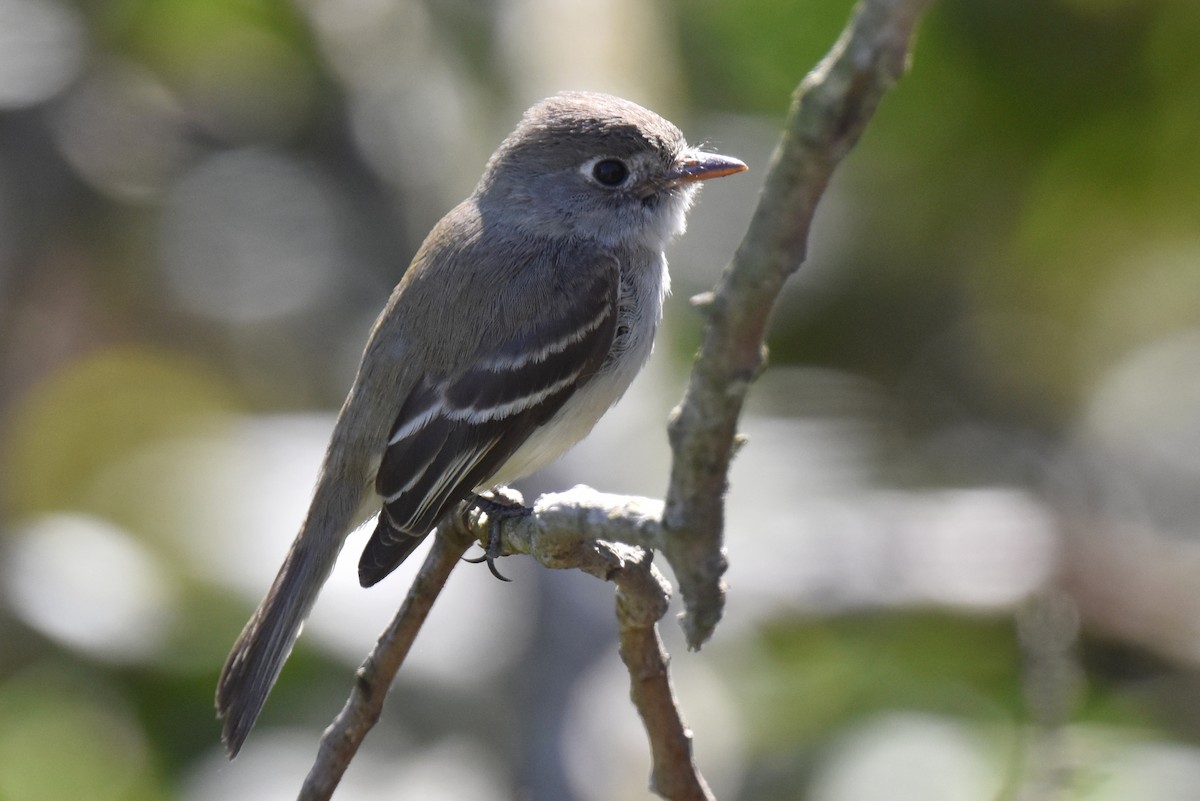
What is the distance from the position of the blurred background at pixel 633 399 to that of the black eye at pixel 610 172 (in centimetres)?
117

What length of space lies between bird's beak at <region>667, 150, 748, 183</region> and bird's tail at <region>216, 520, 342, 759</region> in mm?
1189

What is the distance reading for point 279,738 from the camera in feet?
14.7

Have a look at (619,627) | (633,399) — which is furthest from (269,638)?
(633,399)

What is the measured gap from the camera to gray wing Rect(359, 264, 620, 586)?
9.45ft

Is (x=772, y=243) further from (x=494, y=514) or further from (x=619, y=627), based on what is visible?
(x=494, y=514)

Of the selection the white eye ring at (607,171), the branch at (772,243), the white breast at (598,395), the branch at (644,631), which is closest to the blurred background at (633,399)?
the white breast at (598,395)

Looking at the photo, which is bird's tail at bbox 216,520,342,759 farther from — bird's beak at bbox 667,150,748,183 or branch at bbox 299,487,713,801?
bird's beak at bbox 667,150,748,183

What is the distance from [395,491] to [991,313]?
336 centimetres

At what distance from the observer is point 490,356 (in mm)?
3043

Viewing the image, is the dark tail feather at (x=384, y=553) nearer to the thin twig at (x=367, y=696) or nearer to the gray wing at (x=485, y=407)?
the gray wing at (x=485, y=407)

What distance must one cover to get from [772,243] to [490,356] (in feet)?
6.61

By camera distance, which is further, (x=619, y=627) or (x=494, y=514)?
(x=494, y=514)

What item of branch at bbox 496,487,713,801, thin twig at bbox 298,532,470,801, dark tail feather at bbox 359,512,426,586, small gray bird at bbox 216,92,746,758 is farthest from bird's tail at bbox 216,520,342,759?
branch at bbox 496,487,713,801

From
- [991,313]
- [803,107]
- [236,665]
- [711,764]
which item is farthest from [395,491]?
[991,313]
